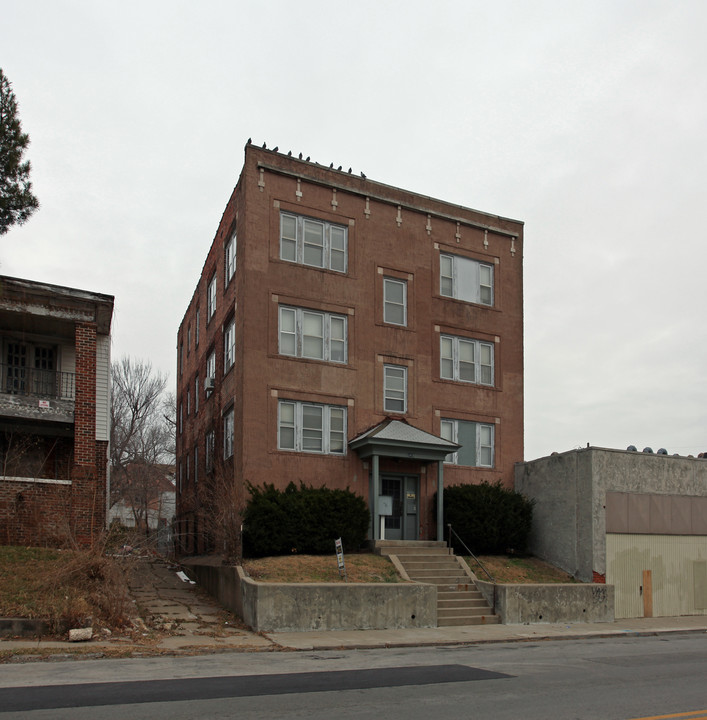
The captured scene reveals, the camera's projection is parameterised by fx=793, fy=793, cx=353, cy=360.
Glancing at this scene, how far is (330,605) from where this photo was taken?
17984 millimetres

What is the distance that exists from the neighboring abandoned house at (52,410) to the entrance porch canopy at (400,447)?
25.8ft

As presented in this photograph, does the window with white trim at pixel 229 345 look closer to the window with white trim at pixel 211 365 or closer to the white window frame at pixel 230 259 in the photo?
the white window frame at pixel 230 259

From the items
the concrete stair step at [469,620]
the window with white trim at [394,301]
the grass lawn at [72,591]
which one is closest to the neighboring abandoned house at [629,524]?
the concrete stair step at [469,620]

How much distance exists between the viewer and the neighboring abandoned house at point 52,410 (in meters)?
20.9

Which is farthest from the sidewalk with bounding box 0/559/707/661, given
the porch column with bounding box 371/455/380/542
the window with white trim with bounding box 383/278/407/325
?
the window with white trim with bounding box 383/278/407/325

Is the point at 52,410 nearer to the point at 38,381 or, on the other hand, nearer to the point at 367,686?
the point at 38,381

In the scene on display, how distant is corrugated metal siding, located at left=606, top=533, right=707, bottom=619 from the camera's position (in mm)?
23969

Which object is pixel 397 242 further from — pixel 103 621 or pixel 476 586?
pixel 103 621

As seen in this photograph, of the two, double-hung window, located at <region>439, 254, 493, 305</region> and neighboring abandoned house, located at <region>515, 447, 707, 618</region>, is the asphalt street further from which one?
double-hung window, located at <region>439, 254, 493, 305</region>

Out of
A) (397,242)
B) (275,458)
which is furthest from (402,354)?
(275,458)

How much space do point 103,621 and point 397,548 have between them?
1005 centimetres

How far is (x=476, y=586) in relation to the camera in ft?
70.6

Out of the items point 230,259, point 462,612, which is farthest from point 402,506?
point 230,259

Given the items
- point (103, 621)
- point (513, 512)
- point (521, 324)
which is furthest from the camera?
point (521, 324)
